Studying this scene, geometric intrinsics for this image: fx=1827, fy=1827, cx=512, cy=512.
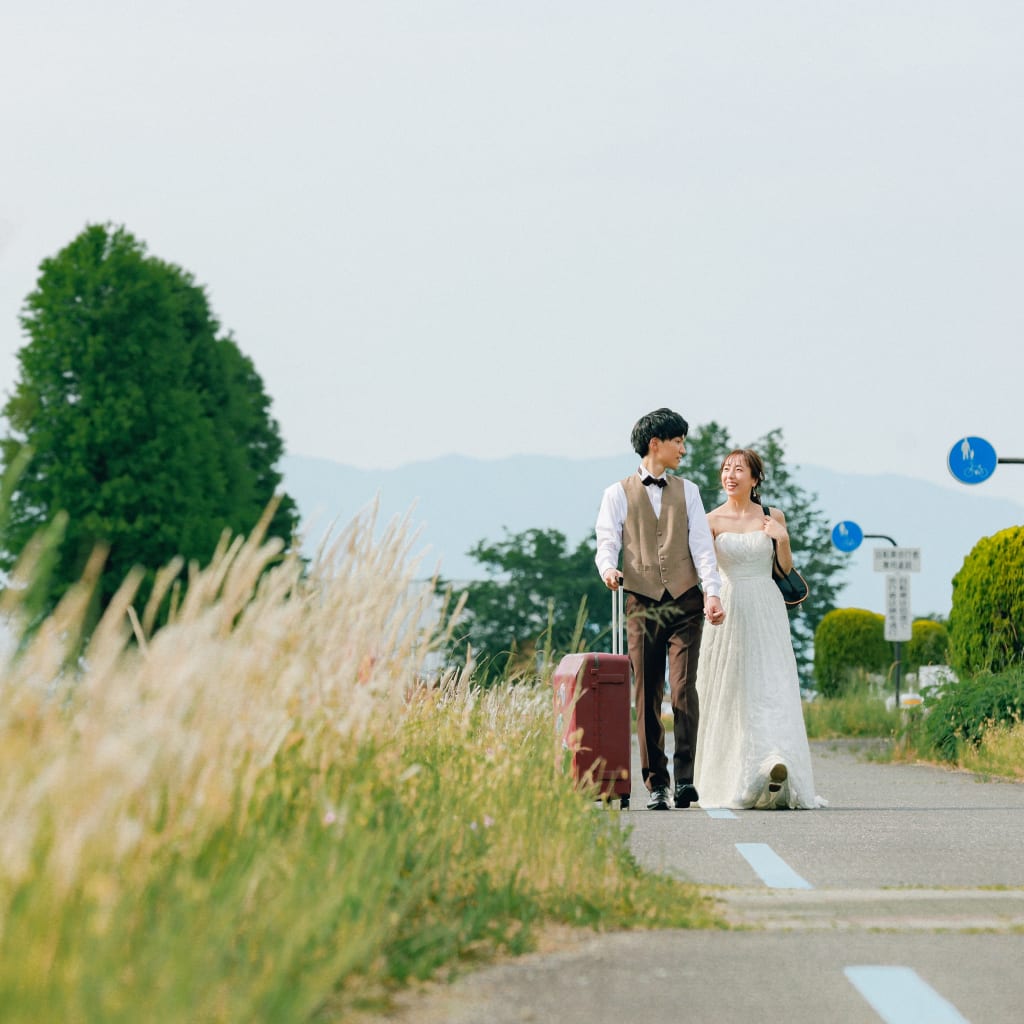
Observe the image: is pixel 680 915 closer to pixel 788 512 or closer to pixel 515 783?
pixel 515 783

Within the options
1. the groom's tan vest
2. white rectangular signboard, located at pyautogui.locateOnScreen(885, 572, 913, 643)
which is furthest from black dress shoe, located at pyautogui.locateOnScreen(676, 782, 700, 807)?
white rectangular signboard, located at pyautogui.locateOnScreen(885, 572, 913, 643)

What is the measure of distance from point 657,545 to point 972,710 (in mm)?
6917

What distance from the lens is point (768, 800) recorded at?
11.3 metres

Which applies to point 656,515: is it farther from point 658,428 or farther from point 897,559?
point 897,559

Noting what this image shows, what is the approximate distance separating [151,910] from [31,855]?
427mm

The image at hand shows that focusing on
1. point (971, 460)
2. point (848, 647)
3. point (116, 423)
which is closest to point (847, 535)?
A: point (848, 647)

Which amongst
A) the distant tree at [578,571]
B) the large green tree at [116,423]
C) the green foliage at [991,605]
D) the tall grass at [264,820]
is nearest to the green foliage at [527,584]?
the distant tree at [578,571]

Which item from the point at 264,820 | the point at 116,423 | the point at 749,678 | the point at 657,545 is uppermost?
the point at 116,423

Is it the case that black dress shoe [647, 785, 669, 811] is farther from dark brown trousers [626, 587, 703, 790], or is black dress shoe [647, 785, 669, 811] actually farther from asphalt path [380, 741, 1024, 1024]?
asphalt path [380, 741, 1024, 1024]

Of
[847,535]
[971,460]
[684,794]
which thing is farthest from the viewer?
[847,535]

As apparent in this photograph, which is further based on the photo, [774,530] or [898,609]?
[898,609]

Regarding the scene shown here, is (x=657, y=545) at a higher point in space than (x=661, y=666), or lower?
higher

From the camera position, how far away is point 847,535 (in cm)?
3503

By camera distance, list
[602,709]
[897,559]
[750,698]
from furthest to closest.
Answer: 1. [897,559]
2. [750,698]
3. [602,709]
